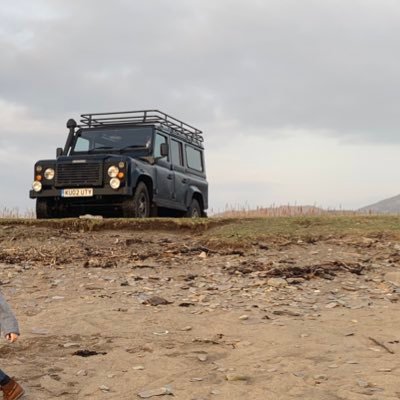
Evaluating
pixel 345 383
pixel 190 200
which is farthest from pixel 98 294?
pixel 190 200

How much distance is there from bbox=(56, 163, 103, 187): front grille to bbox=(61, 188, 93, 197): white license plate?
0.32 ft

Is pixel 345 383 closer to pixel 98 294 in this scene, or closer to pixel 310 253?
pixel 98 294

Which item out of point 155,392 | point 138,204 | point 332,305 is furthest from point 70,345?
point 138,204

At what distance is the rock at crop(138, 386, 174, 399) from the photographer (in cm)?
378

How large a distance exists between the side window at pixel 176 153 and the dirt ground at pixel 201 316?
3.46 m

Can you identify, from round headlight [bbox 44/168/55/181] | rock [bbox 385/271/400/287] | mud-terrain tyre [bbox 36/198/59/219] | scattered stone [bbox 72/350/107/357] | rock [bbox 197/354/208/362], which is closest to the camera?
rock [bbox 197/354/208/362]

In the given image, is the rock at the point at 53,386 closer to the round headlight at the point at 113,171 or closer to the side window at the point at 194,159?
the round headlight at the point at 113,171

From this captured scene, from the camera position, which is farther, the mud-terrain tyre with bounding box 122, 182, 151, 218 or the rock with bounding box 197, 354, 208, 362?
the mud-terrain tyre with bounding box 122, 182, 151, 218

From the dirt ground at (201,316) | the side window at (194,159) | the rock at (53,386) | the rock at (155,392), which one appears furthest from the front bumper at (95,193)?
the rock at (155,392)

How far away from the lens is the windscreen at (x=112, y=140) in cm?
1221

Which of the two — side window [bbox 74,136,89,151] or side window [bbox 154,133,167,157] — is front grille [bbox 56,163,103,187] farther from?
side window [bbox 154,133,167,157]

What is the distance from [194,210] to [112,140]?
9.72 feet

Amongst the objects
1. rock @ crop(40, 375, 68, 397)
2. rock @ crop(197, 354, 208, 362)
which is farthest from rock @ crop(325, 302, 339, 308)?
A: rock @ crop(40, 375, 68, 397)

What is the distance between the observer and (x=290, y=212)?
16359 mm
